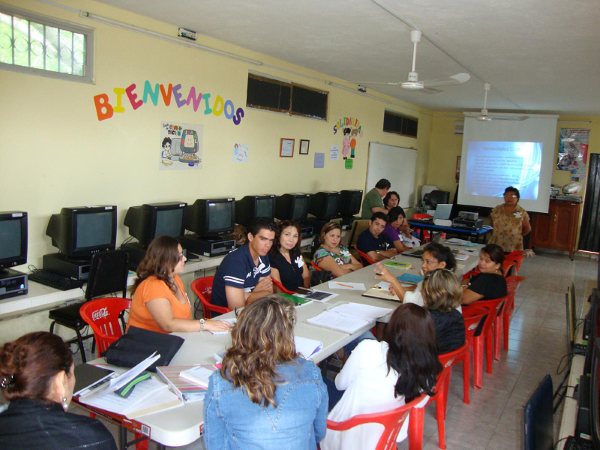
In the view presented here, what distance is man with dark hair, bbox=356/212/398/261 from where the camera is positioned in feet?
17.9

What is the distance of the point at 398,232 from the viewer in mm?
6277

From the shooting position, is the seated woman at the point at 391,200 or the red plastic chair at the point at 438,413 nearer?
the red plastic chair at the point at 438,413

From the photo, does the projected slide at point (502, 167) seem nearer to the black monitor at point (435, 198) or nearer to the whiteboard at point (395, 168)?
the black monitor at point (435, 198)

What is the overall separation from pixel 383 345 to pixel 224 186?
3.78m

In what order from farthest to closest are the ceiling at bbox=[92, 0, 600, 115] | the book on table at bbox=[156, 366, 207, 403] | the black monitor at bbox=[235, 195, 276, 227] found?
1. the black monitor at bbox=[235, 195, 276, 227]
2. the ceiling at bbox=[92, 0, 600, 115]
3. the book on table at bbox=[156, 366, 207, 403]

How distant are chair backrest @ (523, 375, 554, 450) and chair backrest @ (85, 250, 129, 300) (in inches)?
116

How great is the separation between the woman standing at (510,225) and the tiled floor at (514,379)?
70 cm

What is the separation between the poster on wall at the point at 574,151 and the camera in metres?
10.1

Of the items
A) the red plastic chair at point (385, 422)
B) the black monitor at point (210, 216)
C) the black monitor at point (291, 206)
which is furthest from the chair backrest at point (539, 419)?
the black monitor at point (291, 206)

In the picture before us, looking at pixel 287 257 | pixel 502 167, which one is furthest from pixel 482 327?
pixel 502 167

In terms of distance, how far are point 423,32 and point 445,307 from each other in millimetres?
2558

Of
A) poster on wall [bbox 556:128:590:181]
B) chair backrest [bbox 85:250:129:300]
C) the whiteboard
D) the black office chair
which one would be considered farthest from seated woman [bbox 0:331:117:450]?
poster on wall [bbox 556:128:590:181]

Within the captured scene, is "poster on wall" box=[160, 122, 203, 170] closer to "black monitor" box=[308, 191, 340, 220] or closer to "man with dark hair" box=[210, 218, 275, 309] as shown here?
"man with dark hair" box=[210, 218, 275, 309]

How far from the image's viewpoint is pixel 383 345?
2396 millimetres
